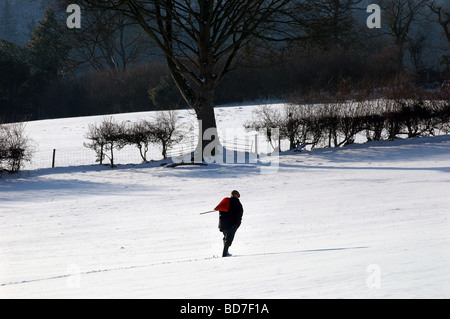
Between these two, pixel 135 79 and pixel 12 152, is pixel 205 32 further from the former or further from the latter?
pixel 135 79

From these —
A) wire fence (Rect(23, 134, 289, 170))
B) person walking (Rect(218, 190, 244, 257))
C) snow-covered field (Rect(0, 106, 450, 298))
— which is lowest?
snow-covered field (Rect(0, 106, 450, 298))

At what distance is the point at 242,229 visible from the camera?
13516 mm

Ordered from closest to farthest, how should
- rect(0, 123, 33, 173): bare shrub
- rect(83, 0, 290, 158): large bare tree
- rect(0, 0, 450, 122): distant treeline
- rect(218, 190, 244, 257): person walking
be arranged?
rect(218, 190, 244, 257): person walking < rect(0, 123, 33, 173): bare shrub < rect(83, 0, 290, 158): large bare tree < rect(0, 0, 450, 122): distant treeline

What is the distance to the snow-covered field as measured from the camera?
312 inches

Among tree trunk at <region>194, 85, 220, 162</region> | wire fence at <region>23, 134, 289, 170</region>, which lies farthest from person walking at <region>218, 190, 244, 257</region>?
wire fence at <region>23, 134, 289, 170</region>

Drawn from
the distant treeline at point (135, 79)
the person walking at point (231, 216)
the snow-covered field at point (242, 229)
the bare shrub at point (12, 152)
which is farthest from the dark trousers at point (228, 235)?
the distant treeline at point (135, 79)

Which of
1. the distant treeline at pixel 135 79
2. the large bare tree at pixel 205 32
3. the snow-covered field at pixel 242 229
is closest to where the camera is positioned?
the snow-covered field at pixel 242 229

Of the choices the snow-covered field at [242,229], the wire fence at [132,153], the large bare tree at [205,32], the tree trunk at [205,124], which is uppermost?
the large bare tree at [205,32]

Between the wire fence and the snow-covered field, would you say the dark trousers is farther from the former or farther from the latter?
the wire fence

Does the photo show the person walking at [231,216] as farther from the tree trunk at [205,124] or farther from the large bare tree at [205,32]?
the tree trunk at [205,124]

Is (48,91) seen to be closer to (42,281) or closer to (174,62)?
(174,62)

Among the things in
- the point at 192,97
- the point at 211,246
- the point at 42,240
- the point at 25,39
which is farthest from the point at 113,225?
the point at 25,39

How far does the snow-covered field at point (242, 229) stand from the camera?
7.93m

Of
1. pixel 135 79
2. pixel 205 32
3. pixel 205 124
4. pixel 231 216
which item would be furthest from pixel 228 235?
pixel 135 79
